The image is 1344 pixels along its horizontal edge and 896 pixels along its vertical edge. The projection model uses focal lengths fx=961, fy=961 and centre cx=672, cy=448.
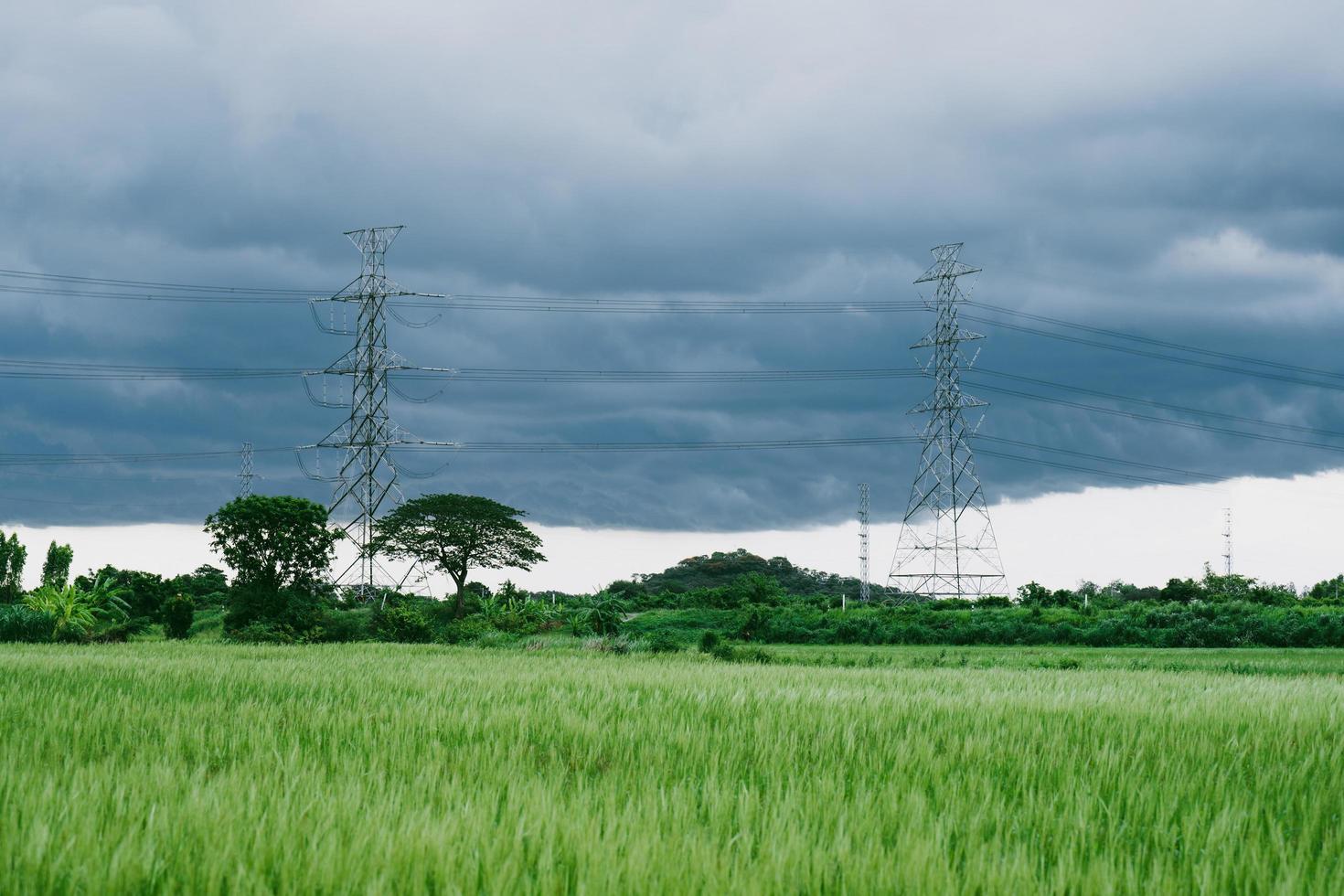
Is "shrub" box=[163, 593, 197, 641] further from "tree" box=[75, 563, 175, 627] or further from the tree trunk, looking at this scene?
the tree trunk

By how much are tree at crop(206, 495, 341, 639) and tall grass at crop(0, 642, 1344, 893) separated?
26181 millimetres

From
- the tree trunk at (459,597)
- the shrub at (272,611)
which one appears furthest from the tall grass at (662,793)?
the tree trunk at (459,597)

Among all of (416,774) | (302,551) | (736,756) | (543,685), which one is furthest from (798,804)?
(302,551)

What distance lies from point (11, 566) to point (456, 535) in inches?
1615

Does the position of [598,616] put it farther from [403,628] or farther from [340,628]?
[340,628]

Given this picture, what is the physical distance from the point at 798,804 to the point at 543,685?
289 inches

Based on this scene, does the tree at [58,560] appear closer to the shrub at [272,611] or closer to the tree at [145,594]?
the tree at [145,594]

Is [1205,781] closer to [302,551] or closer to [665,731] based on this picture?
[665,731]

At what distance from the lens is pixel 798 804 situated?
14.4 ft

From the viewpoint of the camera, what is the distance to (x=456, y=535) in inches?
1934

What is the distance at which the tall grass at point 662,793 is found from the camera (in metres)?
3.26

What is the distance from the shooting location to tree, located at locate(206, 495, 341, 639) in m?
34.7

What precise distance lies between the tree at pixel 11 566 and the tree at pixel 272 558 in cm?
4134

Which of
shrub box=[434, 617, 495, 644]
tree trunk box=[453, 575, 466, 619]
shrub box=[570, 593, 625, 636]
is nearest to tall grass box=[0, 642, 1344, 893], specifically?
shrub box=[434, 617, 495, 644]
